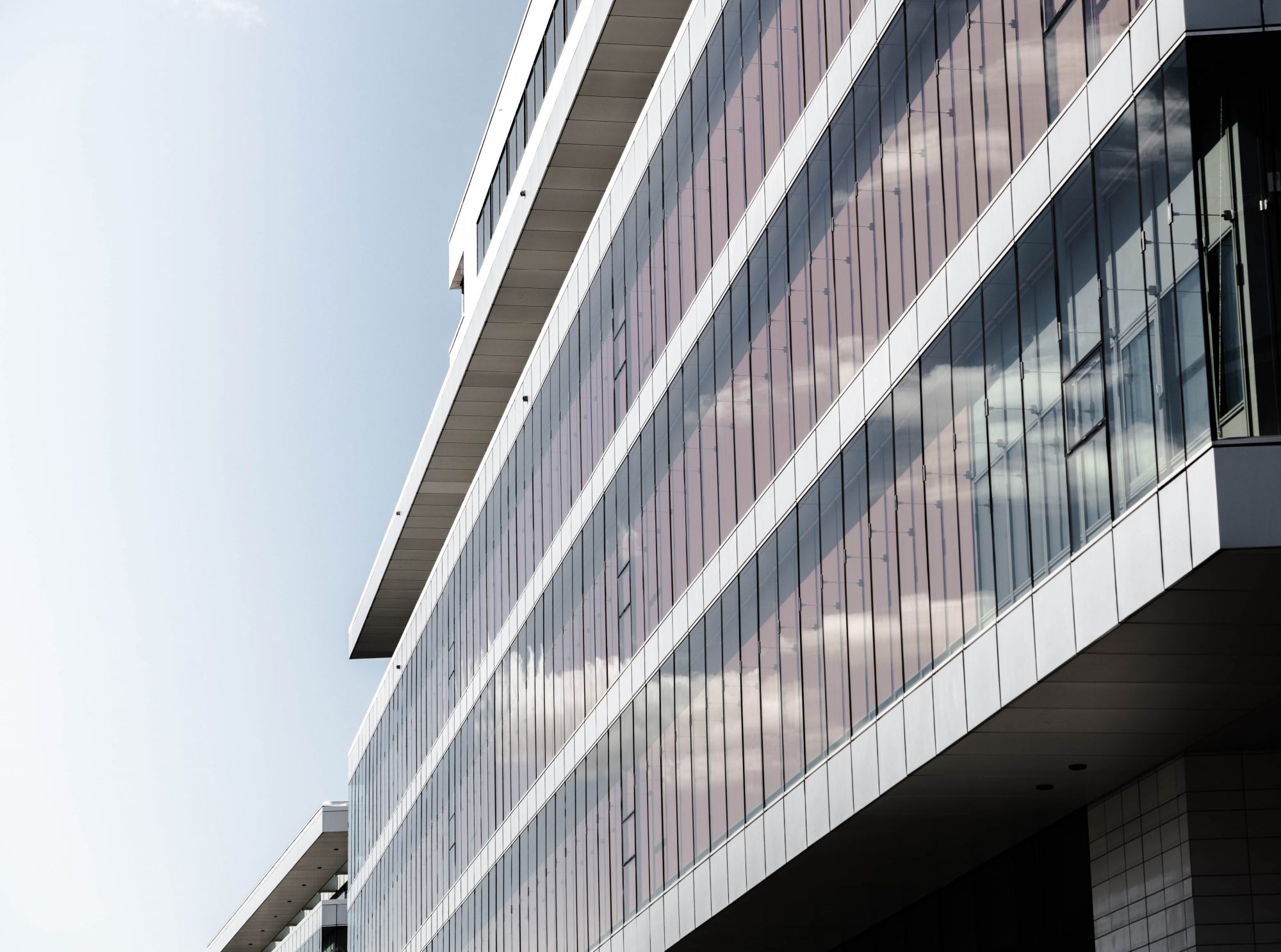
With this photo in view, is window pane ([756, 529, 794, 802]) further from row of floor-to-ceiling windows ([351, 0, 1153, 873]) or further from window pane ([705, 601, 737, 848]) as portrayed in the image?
window pane ([705, 601, 737, 848])

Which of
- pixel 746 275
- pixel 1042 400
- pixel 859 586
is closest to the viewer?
pixel 1042 400

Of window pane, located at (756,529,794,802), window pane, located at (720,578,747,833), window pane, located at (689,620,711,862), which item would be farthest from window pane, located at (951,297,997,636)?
window pane, located at (689,620,711,862)

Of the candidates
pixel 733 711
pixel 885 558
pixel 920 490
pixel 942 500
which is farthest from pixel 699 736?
pixel 942 500

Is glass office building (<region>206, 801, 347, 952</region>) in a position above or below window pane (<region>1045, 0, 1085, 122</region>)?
above

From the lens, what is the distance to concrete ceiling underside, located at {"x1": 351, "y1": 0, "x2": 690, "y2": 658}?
1638 inches

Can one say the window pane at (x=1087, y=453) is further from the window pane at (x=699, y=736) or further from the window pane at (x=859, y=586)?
the window pane at (x=699, y=736)

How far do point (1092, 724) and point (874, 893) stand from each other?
8583mm

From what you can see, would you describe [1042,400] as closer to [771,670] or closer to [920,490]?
[920,490]

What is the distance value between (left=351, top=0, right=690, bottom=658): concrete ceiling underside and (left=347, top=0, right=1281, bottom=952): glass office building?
1.33 ft

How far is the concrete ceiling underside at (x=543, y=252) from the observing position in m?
41.6

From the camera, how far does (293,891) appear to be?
329ft

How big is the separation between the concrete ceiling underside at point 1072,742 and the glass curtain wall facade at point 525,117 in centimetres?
2416

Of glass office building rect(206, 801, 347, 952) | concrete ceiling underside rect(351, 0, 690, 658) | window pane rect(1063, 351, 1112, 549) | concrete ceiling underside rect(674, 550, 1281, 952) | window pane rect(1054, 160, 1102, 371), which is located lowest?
concrete ceiling underside rect(674, 550, 1281, 952)

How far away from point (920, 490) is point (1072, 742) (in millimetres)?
3448
